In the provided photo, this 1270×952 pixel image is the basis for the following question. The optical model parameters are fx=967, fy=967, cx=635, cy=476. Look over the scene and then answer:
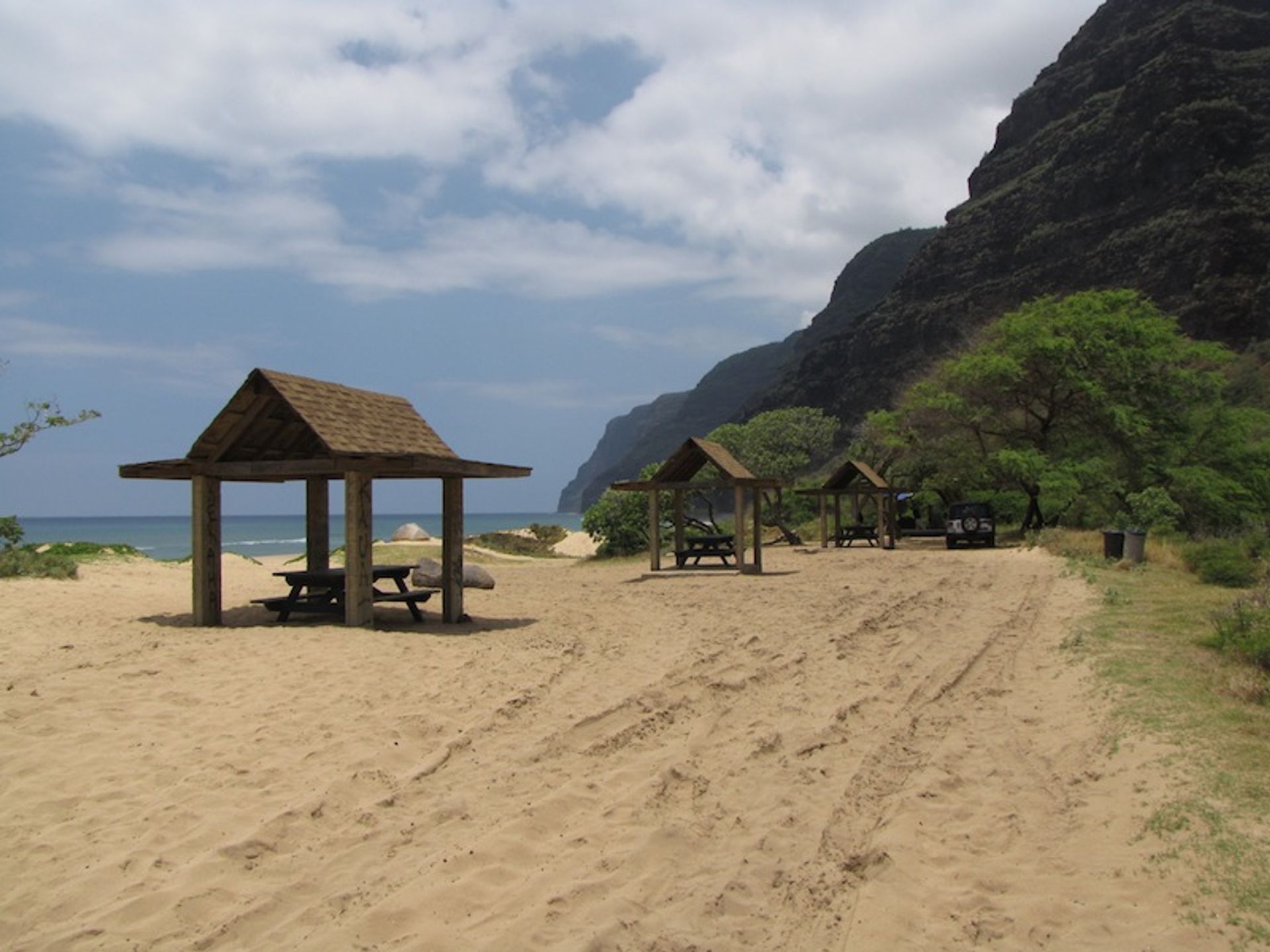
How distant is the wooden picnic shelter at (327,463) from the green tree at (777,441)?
73.1 feet

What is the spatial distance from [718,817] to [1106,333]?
101 ft

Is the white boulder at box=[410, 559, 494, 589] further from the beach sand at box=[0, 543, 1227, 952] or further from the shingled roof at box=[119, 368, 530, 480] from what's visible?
the beach sand at box=[0, 543, 1227, 952]

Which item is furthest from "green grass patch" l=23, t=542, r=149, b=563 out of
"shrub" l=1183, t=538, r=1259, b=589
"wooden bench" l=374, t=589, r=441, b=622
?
"shrub" l=1183, t=538, r=1259, b=589

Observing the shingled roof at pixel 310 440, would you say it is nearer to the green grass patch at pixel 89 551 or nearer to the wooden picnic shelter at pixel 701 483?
the wooden picnic shelter at pixel 701 483

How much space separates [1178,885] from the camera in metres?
4.05

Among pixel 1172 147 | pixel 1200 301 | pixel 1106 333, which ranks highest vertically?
pixel 1172 147

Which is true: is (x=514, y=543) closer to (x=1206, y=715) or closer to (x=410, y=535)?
(x=410, y=535)

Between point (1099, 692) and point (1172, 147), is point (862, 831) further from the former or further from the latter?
point (1172, 147)

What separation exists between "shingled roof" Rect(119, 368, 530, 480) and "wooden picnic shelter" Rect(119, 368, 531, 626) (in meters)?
0.01

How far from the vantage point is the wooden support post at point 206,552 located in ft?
36.4

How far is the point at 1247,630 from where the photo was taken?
8.52m

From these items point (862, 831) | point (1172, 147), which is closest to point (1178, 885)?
point (862, 831)

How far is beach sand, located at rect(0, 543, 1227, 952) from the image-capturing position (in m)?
3.89

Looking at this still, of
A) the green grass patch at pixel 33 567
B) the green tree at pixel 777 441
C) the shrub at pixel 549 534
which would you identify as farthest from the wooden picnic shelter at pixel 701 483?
the shrub at pixel 549 534
